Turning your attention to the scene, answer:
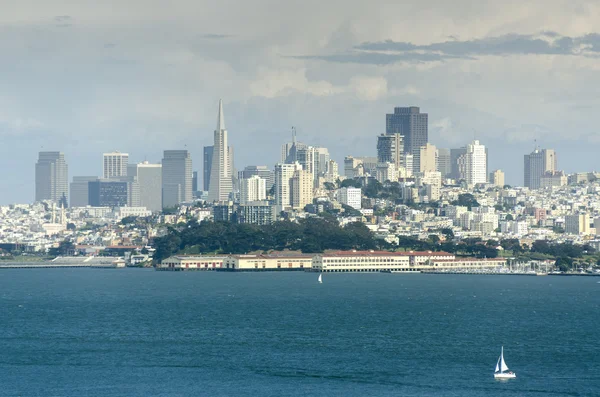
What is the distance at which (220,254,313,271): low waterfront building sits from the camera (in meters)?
153

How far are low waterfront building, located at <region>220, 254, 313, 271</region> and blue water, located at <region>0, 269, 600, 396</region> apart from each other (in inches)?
1982

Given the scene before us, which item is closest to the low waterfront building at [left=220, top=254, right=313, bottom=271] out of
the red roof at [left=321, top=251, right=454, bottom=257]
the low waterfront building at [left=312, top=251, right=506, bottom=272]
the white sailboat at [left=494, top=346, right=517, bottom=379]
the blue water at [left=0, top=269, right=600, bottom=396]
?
the low waterfront building at [left=312, top=251, right=506, bottom=272]

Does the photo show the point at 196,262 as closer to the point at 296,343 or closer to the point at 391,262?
the point at 391,262

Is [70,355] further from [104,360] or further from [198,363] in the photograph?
[198,363]

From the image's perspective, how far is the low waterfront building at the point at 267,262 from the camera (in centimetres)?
15338

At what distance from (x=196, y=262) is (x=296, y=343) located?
99437 millimetres

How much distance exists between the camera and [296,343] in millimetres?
59688

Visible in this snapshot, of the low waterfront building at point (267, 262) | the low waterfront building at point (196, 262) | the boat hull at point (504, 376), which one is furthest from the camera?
the low waterfront building at point (196, 262)

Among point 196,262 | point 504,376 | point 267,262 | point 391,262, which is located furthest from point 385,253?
point 504,376

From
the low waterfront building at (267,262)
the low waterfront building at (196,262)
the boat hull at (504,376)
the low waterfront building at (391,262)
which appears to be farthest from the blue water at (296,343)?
the low waterfront building at (196,262)

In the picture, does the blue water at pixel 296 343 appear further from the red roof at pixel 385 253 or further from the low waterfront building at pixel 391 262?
the red roof at pixel 385 253

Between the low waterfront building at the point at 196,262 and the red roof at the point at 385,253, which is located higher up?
the red roof at the point at 385,253

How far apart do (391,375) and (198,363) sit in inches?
338

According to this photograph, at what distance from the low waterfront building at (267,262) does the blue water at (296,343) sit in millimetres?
50337
